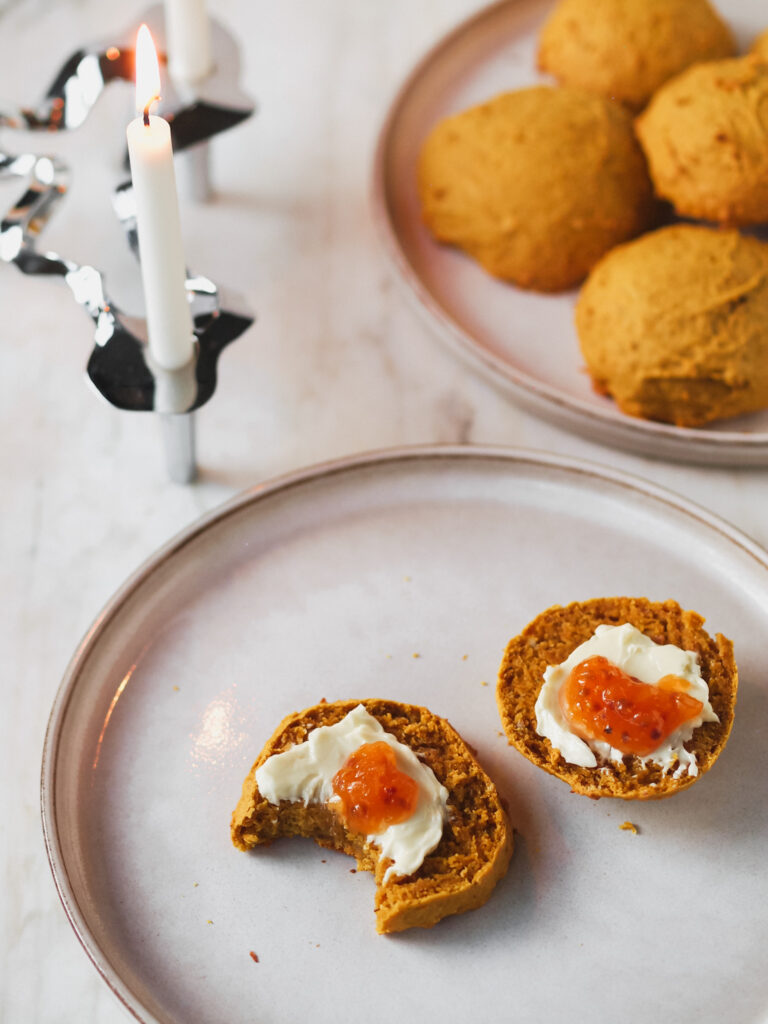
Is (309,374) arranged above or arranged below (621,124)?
below

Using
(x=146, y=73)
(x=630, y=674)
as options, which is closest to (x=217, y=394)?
(x=146, y=73)

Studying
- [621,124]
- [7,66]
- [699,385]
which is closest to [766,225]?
[621,124]

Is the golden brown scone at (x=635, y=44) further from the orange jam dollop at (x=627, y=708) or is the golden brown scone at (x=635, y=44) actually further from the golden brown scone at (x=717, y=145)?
the orange jam dollop at (x=627, y=708)

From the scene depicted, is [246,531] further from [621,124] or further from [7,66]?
[7,66]

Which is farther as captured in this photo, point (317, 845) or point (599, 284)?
point (599, 284)

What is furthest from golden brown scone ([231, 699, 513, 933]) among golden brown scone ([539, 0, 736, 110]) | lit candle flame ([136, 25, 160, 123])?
golden brown scone ([539, 0, 736, 110])

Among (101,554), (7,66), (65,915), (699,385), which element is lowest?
(65,915)
